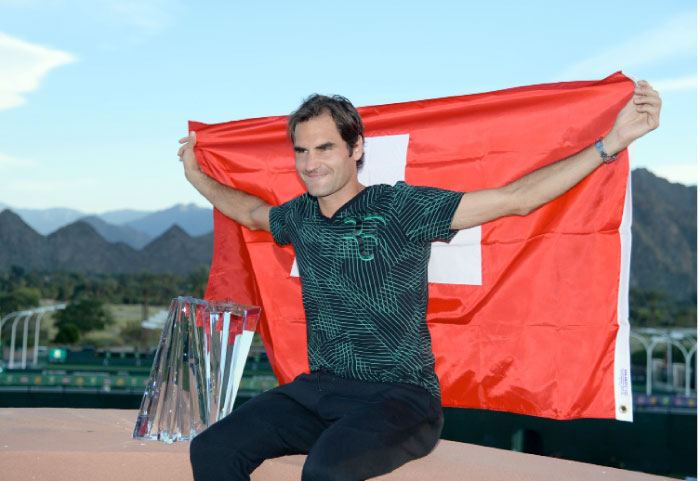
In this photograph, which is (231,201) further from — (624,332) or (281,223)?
(624,332)

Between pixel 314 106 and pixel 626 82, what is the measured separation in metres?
1.50

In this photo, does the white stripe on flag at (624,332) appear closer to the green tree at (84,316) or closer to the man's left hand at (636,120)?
the man's left hand at (636,120)

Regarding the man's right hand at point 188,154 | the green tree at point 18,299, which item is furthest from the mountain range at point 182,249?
the man's right hand at point 188,154

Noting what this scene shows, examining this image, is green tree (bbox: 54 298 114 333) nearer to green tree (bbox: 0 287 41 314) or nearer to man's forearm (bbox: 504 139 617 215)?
green tree (bbox: 0 287 41 314)

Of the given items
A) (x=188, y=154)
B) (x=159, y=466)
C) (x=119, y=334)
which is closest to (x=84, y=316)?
(x=119, y=334)

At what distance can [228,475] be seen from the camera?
2.12m

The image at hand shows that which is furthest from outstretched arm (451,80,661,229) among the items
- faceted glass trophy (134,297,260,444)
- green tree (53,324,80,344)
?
green tree (53,324,80,344)

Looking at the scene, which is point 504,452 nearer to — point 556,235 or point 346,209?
point 556,235

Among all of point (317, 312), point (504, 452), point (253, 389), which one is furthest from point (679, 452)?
point (317, 312)

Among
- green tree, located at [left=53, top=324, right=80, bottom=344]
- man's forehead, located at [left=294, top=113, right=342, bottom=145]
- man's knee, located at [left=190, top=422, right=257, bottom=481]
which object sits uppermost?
man's forehead, located at [left=294, top=113, right=342, bottom=145]

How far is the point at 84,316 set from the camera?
6769 centimetres

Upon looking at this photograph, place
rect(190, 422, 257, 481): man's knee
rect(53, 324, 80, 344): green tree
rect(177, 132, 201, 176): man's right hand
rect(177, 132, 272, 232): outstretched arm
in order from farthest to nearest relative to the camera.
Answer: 1. rect(53, 324, 80, 344): green tree
2. rect(177, 132, 201, 176): man's right hand
3. rect(177, 132, 272, 232): outstretched arm
4. rect(190, 422, 257, 481): man's knee

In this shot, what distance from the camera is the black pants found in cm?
203

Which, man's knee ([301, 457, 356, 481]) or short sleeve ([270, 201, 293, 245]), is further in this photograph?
short sleeve ([270, 201, 293, 245])
